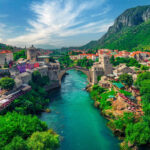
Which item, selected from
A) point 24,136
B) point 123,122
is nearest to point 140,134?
→ point 123,122

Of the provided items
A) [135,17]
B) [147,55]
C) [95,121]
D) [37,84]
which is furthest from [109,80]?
[135,17]

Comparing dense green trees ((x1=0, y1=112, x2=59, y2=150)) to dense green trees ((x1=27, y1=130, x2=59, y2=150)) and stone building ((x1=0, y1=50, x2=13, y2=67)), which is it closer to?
dense green trees ((x1=27, y1=130, x2=59, y2=150))

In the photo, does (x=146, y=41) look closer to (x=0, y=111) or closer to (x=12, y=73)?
(x=12, y=73)

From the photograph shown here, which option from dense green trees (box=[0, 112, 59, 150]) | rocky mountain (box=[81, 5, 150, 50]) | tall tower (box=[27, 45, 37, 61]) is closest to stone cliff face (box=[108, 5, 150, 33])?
rocky mountain (box=[81, 5, 150, 50])

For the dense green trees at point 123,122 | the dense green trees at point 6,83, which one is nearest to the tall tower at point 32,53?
the dense green trees at point 6,83

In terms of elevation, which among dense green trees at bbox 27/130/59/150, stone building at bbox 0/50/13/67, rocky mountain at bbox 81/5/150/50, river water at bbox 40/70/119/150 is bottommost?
river water at bbox 40/70/119/150

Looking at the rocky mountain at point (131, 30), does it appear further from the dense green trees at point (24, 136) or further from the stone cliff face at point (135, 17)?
the dense green trees at point (24, 136)
